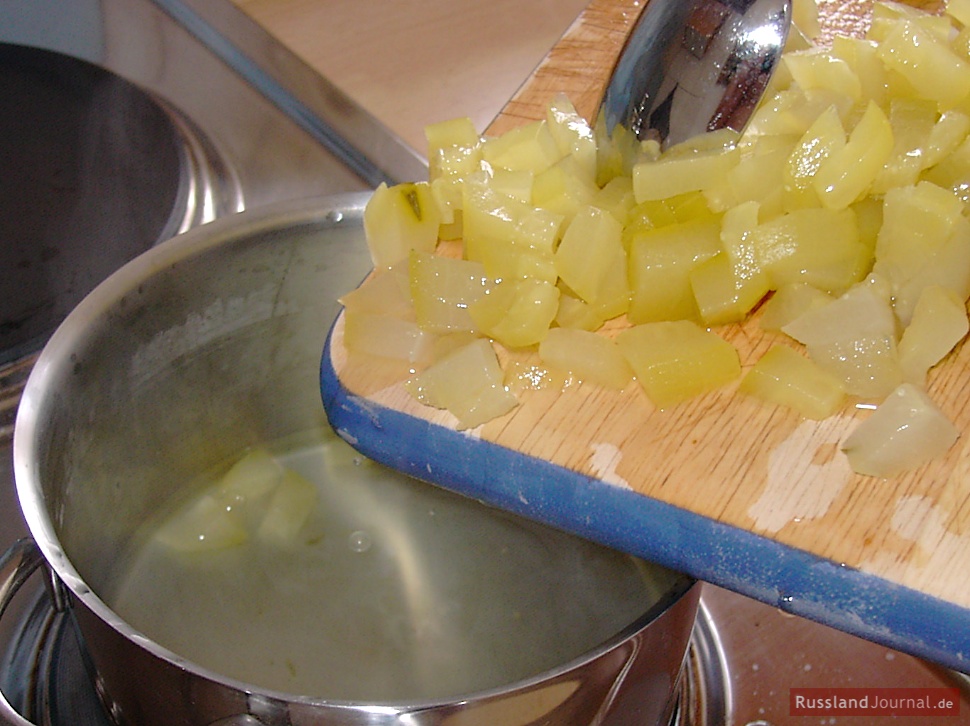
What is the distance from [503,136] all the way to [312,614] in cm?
47

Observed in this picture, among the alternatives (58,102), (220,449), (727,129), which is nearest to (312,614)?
(220,449)

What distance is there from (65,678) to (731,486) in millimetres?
523

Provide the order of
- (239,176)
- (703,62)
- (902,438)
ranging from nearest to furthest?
(902,438)
(703,62)
(239,176)

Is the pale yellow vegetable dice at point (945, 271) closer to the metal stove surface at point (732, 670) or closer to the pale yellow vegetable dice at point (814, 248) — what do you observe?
the pale yellow vegetable dice at point (814, 248)

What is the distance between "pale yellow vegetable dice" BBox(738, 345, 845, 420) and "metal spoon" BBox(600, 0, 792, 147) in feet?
→ 0.59

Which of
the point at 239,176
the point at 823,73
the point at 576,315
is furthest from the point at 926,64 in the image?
the point at 239,176

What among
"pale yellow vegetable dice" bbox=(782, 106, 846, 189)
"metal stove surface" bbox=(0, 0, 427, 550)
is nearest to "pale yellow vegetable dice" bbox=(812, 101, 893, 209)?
"pale yellow vegetable dice" bbox=(782, 106, 846, 189)

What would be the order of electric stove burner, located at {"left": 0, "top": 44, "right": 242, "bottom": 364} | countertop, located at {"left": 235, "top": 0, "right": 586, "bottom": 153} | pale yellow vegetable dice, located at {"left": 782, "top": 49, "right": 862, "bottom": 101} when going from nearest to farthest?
pale yellow vegetable dice, located at {"left": 782, "top": 49, "right": 862, "bottom": 101}, electric stove burner, located at {"left": 0, "top": 44, "right": 242, "bottom": 364}, countertop, located at {"left": 235, "top": 0, "right": 586, "bottom": 153}

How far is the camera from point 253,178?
3.43 feet

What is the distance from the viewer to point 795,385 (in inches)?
24.0

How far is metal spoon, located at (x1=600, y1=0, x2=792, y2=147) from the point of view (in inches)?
26.8

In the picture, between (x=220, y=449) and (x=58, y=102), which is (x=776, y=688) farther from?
(x=58, y=102)

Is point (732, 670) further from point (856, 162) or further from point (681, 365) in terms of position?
point (856, 162)

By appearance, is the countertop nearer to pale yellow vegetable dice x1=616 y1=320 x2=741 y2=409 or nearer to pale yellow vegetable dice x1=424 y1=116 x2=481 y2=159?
pale yellow vegetable dice x1=424 y1=116 x2=481 y2=159
